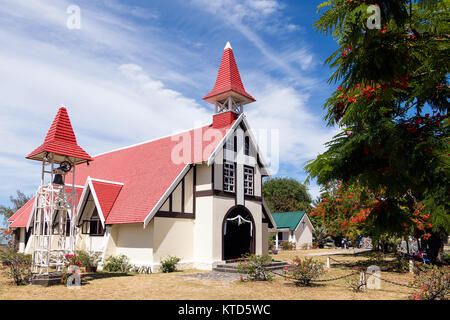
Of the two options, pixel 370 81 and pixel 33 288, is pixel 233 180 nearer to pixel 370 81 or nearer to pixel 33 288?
pixel 33 288

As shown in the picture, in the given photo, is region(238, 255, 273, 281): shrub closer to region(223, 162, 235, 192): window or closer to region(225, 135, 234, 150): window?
region(223, 162, 235, 192): window

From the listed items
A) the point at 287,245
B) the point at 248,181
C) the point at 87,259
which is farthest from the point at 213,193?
the point at 287,245

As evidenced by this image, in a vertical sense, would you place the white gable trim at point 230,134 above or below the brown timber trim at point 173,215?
above

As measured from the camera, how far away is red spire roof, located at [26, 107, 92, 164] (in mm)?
15562

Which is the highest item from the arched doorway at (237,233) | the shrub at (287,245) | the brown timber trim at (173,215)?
the brown timber trim at (173,215)

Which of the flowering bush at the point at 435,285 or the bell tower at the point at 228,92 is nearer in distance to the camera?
the flowering bush at the point at 435,285

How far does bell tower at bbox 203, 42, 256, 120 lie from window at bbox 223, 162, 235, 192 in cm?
332

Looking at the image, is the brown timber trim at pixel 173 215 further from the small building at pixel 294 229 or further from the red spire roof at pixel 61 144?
the small building at pixel 294 229

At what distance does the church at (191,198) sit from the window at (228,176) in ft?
0.21

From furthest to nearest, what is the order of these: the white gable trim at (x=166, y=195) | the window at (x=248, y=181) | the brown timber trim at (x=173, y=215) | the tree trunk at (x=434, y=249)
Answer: the window at (x=248, y=181)
the tree trunk at (x=434, y=249)
the brown timber trim at (x=173, y=215)
the white gable trim at (x=166, y=195)

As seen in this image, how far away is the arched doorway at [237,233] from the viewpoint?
21.8m

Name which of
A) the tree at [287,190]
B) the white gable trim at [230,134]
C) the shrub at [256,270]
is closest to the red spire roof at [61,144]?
the white gable trim at [230,134]

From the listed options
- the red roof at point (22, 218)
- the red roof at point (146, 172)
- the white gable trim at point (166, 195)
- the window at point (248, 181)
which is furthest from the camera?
the red roof at point (22, 218)
